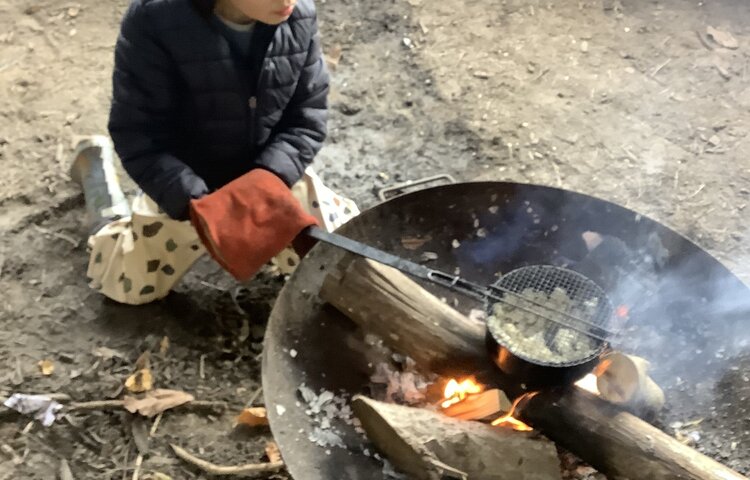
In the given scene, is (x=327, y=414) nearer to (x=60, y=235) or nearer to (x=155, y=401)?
(x=155, y=401)

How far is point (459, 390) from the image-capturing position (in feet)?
4.59

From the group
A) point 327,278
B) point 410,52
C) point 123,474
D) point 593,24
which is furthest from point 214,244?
point 593,24

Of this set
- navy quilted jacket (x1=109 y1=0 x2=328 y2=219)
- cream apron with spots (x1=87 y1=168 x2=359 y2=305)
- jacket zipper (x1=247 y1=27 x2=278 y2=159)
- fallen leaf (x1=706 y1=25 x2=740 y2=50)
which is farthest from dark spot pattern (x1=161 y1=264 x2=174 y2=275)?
fallen leaf (x1=706 y1=25 x2=740 y2=50)

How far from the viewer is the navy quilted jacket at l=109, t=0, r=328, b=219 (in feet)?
4.60

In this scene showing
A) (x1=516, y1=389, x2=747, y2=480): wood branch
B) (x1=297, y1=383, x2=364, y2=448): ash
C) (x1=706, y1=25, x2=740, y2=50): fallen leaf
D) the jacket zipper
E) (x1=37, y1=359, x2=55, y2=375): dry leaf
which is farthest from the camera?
(x1=706, y1=25, x2=740, y2=50): fallen leaf

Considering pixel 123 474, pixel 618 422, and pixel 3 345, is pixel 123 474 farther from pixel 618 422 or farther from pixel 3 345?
pixel 618 422

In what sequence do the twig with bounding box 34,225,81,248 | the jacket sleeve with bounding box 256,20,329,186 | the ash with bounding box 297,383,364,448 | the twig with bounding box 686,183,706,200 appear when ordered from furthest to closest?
the twig with bounding box 686,183,706,200 < the twig with bounding box 34,225,81,248 < the jacket sleeve with bounding box 256,20,329,186 < the ash with bounding box 297,383,364,448

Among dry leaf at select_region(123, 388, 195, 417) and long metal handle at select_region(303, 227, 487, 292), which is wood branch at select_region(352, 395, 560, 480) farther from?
dry leaf at select_region(123, 388, 195, 417)

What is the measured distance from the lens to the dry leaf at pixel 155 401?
162 cm

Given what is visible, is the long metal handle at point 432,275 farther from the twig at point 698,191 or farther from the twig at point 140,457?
the twig at point 698,191

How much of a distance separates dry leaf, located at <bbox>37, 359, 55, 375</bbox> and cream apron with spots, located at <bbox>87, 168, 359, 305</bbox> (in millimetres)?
Result: 186

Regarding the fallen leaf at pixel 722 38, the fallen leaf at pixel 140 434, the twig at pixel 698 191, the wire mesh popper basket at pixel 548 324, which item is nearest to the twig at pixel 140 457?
the fallen leaf at pixel 140 434

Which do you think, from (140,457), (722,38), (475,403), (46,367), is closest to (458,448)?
(475,403)

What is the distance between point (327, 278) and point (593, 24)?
150 centimetres
